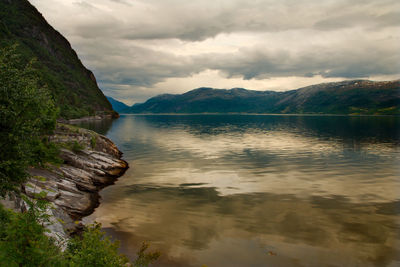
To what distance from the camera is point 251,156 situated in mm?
59812

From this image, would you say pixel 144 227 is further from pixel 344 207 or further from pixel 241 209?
pixel 344 207

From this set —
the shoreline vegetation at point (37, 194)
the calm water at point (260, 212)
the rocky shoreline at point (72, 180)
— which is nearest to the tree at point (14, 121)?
the shoreline vegetation at point (37, 194)

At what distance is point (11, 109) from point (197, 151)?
52.4 meters

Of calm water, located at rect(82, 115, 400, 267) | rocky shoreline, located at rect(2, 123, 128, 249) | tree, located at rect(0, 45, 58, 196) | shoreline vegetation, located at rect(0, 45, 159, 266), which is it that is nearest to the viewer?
shoreline vegetation, located at rect(0, 45, 159, 266)

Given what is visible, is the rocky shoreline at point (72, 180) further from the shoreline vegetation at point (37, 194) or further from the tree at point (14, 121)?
the tree at point (14, 121)

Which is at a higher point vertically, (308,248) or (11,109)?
(11,109)

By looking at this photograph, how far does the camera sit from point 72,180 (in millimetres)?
33125

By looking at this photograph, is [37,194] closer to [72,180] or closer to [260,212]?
[72,180]

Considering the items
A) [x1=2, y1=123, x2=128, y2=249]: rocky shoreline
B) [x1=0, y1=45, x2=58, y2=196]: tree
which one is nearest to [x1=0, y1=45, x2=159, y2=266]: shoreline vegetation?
[x1=0, y1=45, x2=58, y2=196]: tree

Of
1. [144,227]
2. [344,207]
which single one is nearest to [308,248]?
[344,207]

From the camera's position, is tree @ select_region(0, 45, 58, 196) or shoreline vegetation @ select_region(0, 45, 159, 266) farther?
tree @ select_region(0, 45, 58, 196)

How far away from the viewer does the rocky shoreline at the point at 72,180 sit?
20.6 meters

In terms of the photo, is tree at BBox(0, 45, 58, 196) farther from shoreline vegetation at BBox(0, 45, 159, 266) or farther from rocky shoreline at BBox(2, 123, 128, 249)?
rocky shoreline at BBox(2, 123, 128, 249)

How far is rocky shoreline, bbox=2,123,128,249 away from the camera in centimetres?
2061
